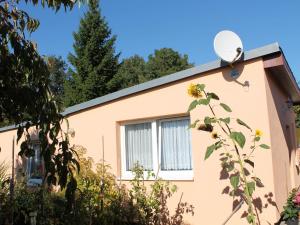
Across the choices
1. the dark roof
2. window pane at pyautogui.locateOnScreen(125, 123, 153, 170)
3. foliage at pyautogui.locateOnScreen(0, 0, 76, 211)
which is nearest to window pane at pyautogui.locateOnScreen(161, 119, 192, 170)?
window pane at pyautogui.locateOnScreen(125, 123, 153, 170)

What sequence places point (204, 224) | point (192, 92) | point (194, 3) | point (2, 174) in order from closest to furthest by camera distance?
point (192, 92)
point (204, 224)
point (2, 174)
point (194, 3)

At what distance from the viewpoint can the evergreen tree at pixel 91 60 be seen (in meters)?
28.3

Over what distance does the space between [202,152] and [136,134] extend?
1863mm

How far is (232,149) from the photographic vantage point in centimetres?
716

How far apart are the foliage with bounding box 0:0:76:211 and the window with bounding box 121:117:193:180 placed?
5289 mm

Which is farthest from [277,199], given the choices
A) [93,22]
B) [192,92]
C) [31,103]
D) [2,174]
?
[93,22]

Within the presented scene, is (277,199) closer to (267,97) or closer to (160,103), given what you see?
(267,97)

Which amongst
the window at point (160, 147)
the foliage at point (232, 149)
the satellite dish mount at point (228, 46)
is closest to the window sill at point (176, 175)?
the window at point (160, 147)

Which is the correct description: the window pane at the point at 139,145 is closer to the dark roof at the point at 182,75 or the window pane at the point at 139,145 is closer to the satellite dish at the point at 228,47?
the dark roof at the point at 182,75

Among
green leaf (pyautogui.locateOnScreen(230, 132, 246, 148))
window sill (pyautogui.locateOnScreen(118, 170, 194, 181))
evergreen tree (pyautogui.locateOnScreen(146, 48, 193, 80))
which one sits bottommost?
window sill (pyautogui.locateOnScreen(118, 170, 194, 181))

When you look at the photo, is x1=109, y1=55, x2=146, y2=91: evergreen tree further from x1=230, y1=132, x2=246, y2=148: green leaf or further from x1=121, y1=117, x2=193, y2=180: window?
x1=230, y1=132, x2=246, y2=148: green leaf

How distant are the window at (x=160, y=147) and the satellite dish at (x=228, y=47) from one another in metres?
1.76

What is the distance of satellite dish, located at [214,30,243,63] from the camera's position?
7.00 m

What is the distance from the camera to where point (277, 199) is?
700 cm
